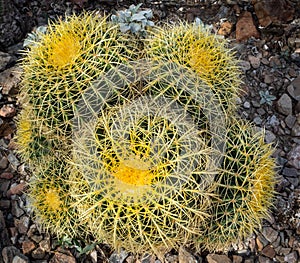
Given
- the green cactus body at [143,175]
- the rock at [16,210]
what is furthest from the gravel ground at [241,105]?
the green cactus body at [143,175]

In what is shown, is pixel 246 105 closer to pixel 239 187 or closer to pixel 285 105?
pixel 285 105

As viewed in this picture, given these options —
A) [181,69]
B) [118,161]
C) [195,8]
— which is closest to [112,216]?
[118,161]

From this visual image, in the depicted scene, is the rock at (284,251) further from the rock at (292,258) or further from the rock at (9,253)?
the rock at (9,253)

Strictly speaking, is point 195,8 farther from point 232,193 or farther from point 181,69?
point 232,193

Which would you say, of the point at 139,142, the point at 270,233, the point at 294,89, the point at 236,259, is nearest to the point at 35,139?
the point at 139,142

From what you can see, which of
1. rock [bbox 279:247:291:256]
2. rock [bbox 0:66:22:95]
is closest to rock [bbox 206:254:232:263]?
rock [bbox 279:247:291:256]

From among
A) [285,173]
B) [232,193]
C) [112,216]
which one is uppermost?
[112,216]

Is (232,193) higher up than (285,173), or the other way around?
(232,193)
